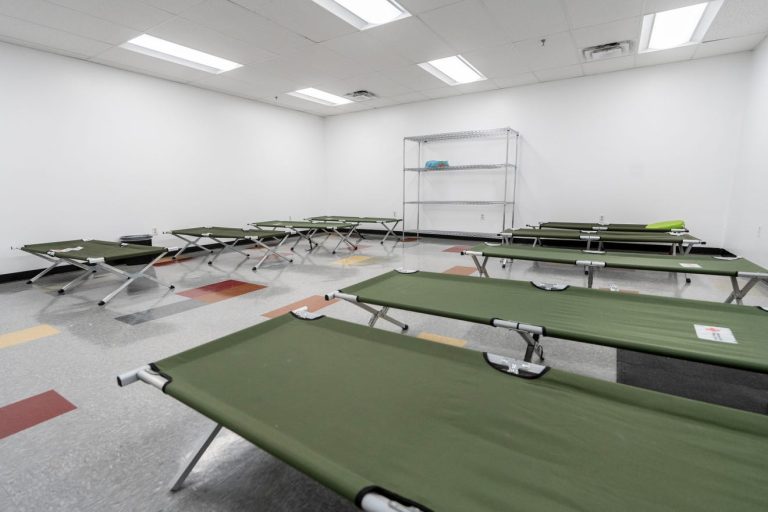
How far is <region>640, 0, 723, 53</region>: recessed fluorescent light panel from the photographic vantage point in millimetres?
3648

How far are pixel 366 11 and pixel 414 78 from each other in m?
2.04

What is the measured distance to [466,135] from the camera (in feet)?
21.2

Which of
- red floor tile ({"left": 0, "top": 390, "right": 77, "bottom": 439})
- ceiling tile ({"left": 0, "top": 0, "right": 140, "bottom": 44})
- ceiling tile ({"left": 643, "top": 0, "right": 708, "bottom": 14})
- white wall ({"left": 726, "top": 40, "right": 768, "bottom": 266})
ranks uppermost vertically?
ceiling tile ({"left": 643, "top": 0, "right": 708, "bottom": 14})

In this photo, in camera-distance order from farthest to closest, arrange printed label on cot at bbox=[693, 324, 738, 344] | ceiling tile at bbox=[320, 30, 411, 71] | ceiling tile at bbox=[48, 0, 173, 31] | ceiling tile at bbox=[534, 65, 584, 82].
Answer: ceiling tile at bbox=[534, 65, 584, 82] → ceiling tile at bbox=[320, 30, 411, 71] → ceiling tile at bbox=[48, 0, 173, 31] → printed label on cot at bbox=[693, 324, 738, 344]

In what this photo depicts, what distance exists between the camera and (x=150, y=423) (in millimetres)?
1529

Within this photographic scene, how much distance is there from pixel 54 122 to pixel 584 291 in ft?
19.1

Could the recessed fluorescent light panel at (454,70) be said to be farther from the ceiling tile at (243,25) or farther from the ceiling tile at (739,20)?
the ceiling tile at (739,20)

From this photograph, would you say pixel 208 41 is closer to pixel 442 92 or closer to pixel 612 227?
pixel 442 92

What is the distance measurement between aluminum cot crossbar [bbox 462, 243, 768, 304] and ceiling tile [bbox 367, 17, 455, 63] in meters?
2.44

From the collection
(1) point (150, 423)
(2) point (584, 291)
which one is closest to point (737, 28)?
(2) point (584, 291)

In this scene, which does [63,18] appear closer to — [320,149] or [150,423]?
[150,423]

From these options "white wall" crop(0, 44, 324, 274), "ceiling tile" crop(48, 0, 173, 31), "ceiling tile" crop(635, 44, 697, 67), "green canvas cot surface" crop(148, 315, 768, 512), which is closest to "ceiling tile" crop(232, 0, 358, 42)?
"ceiling tile" crop(48, 0, 173, 31)

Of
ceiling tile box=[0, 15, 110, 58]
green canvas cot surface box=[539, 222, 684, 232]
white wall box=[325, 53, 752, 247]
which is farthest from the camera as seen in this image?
white wall box=[325, 53, 752, 247]

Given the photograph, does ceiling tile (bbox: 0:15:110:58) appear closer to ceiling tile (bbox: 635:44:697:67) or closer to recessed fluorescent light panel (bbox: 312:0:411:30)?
recessed fluorescent light panel (bbox: 312:0:411:30)
